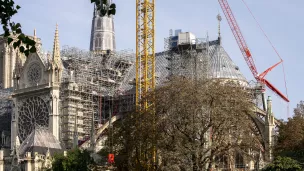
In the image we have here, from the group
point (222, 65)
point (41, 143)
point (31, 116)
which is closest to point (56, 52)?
point (31, 116)

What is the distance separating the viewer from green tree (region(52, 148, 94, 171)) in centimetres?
7369

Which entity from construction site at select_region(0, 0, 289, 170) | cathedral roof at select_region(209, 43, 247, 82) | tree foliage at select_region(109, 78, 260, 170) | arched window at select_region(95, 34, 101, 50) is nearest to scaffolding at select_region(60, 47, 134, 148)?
construction site at select_region(0, 0, 289, 170)

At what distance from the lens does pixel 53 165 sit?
75688 mm

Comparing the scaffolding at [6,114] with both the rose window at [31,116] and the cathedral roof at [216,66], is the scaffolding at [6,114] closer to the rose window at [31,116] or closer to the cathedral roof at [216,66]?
the rose window at [31,116]

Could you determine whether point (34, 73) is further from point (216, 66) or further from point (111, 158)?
point (111, 158)

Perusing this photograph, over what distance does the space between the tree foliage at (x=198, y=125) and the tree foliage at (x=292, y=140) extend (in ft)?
31.0

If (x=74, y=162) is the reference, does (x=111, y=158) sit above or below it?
above

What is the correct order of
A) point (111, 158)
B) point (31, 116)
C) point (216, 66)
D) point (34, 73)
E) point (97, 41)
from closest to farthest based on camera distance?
point (111, 158)
point (31, 116)
point (34, 73)
point (216, 66)
point (97, 41)

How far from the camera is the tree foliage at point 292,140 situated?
66.6 m

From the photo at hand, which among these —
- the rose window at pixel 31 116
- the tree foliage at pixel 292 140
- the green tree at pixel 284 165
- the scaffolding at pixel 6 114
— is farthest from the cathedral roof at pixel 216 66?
the green tree at pixel 284 165

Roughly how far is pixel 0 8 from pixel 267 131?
71.8 m

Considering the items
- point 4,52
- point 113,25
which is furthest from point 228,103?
point 4,52

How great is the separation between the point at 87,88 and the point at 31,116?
9.10m

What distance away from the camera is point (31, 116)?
109250 millimetres
